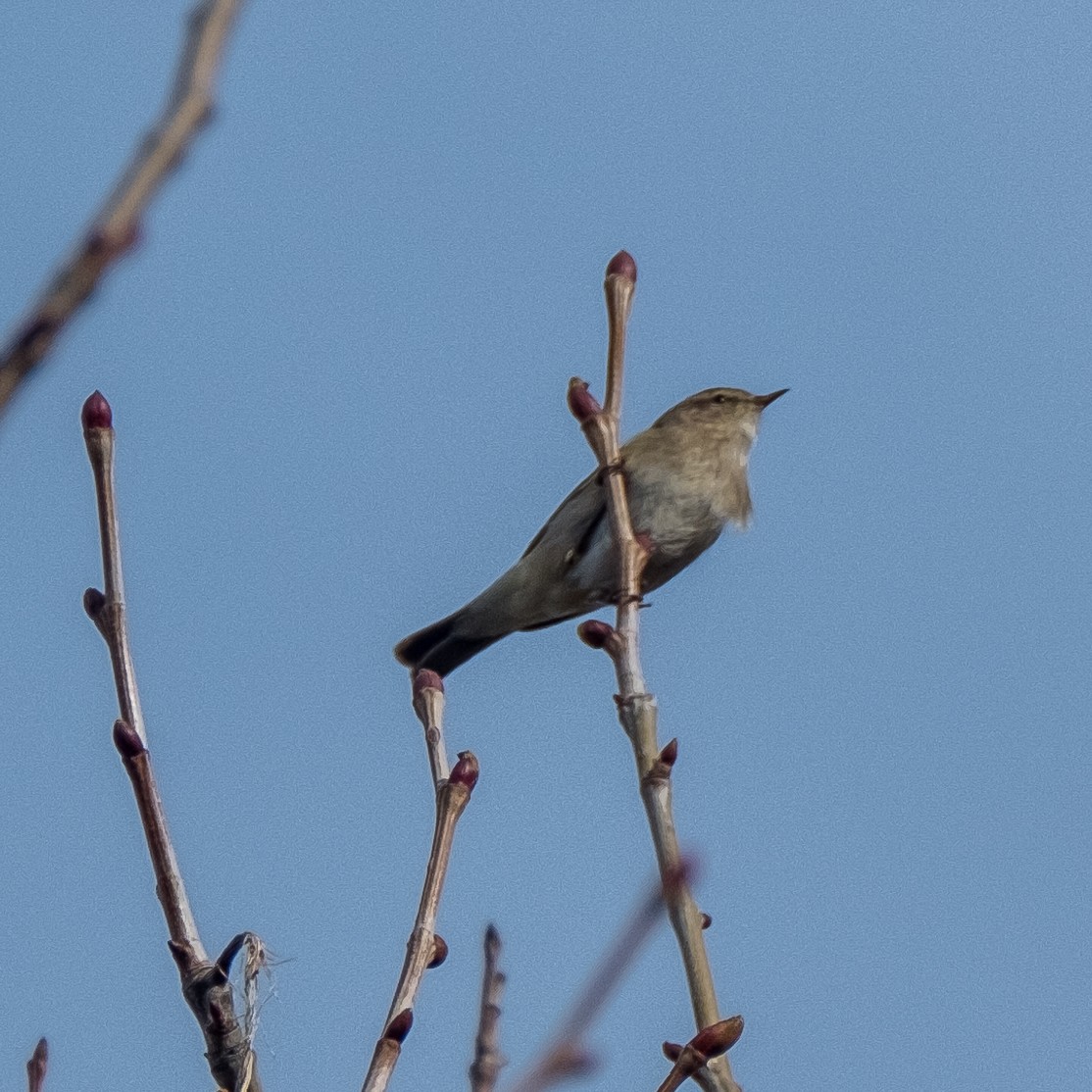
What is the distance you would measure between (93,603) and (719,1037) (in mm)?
1261

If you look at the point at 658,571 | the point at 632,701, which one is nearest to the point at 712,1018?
the point at 632,701

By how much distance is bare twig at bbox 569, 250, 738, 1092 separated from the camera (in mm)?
2799

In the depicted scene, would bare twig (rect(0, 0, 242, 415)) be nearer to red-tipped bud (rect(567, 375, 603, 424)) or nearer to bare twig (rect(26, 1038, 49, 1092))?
bare twig (rect(26, 1038, 49, 1092))

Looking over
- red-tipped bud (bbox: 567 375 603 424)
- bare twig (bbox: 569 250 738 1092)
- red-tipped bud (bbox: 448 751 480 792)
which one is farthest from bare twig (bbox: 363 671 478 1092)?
red-tipped bud (bbox: 567 375 603 424)

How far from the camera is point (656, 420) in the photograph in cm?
913

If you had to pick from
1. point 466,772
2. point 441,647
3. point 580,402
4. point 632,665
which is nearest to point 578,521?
point 441,647

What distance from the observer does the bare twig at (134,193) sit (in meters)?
1.33

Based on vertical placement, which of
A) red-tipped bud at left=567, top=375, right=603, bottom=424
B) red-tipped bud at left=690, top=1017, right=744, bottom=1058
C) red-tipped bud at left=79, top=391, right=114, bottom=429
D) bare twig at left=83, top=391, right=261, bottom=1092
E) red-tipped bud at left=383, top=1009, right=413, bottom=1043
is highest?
red-tipped bud at left=567, top=375, right=603, bottom=424

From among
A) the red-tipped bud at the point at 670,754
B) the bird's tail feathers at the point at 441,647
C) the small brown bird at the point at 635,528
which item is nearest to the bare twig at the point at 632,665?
the red-tipped bud at the point at 670,754

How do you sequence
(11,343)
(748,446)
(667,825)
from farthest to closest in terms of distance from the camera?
(748,446) < (667,825) < (11,343)

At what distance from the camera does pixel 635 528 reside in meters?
7.69

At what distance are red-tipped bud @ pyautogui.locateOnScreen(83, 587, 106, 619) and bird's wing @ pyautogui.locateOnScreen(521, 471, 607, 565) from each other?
4985 millimetres

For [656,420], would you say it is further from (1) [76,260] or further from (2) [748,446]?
(1) [76,260]

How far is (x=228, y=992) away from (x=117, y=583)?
2.19ft
